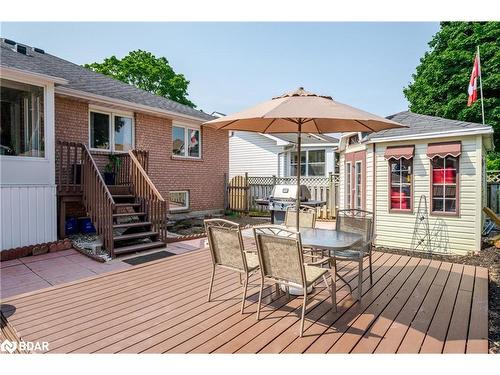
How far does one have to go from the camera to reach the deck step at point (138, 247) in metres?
6.05

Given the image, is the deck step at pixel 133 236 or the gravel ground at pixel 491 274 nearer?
the gravel ground at pixel 491 274

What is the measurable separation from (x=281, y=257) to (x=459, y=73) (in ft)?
69.8

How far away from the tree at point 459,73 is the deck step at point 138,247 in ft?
58.3

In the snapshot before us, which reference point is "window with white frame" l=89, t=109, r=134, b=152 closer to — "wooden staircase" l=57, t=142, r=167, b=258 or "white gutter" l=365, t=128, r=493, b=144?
"wooden staircase" l=57, t=142, r=167, b=258

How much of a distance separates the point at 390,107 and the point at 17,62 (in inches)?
967

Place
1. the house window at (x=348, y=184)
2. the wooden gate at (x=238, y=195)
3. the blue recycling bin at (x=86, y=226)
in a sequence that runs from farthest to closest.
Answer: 1. the wooden gate at (x=238, y=195)
2. the house window at (x=348, y=184)
3. the blue recycling bin at (x=86, y=226)

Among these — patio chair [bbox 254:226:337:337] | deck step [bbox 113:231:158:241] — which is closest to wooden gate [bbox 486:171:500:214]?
patio chair [bbox 254:226:337:337]

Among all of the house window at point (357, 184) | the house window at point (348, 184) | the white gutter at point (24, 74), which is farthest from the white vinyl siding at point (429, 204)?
the white gutter at point (24, 74)

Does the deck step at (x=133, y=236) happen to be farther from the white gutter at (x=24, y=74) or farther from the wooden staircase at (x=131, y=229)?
the white gutter at (x=24, y=74)

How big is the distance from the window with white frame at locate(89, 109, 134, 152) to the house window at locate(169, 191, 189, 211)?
2755 mm

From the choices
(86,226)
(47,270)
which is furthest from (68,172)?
(47,270)

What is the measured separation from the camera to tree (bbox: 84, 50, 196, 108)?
28047 millimetres

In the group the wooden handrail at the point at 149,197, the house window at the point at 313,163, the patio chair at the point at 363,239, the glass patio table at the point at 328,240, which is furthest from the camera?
the house window at the point at 313,163

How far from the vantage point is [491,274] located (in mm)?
5184
